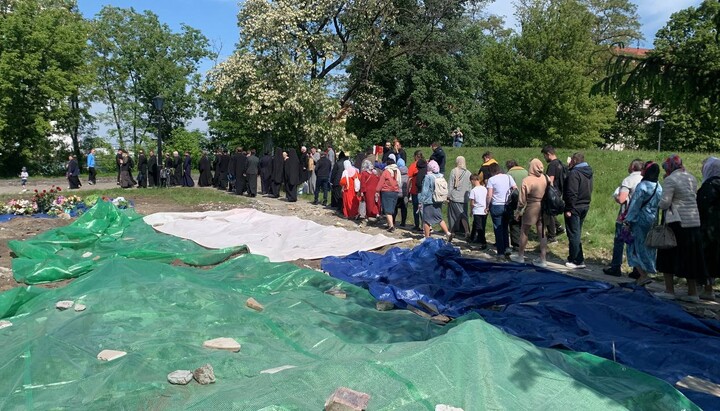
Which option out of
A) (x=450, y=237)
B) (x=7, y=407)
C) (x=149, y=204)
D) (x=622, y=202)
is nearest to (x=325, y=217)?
(x=450, y=237)

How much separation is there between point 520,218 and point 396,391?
278 inches

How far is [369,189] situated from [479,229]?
3.48 meters

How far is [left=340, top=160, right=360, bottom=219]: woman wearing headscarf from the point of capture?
47.3ft

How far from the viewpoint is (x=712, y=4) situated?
516 cm

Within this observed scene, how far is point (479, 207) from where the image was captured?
10.6 meters

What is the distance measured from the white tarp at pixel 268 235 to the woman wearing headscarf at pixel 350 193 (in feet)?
5.93

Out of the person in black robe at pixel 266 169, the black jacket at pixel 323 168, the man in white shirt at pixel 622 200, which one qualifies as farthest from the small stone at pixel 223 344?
the person in black robe at pixel 266 169

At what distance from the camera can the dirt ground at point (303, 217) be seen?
27.7ft

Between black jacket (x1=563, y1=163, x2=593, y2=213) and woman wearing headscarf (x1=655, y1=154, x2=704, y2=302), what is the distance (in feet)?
6.47

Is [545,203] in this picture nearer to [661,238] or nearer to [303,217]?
[661,238]

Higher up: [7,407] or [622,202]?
[622,202]

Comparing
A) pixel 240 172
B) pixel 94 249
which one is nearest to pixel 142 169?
pixel 240 172

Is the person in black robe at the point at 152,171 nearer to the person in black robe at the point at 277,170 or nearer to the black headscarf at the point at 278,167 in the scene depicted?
the person in black robe at the point at 277,170

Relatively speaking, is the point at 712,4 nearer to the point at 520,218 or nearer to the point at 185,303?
the point at 520,218
